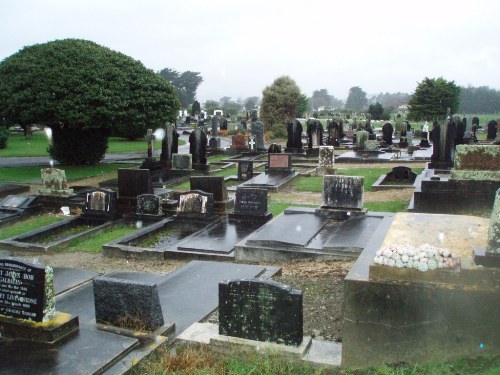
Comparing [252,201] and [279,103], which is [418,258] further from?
[279,103]

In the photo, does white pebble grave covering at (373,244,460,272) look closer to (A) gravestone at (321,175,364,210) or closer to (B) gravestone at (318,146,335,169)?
(A) gravestone at (321,175,364,210)

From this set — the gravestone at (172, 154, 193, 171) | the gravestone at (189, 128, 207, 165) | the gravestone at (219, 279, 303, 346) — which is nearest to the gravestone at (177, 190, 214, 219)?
the gravestone at (219, 279, 303, 346)

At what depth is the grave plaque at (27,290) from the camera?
5215 mm

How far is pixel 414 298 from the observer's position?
4559mm

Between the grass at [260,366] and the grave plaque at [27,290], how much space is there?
1261mm

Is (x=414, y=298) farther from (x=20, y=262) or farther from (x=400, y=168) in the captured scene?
(x=400, y=168)

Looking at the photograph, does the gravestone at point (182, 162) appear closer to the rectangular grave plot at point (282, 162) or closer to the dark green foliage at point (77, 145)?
the rectangular grave plot at point (282, 162)

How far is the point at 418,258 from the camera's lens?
15.0 ft

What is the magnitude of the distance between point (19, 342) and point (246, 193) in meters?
6.91

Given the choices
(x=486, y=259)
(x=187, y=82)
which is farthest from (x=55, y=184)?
(x=187, y=82)

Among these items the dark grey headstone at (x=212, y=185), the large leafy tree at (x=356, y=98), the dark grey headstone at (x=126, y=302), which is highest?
the large leafy tree at (x=356, y=98)

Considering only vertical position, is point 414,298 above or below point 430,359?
above

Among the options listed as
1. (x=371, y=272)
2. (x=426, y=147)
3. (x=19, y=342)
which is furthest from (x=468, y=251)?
(x=426, y=147)

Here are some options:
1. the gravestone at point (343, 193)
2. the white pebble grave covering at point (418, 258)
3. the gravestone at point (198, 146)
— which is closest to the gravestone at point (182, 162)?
the gravestone at point (198, 146)
